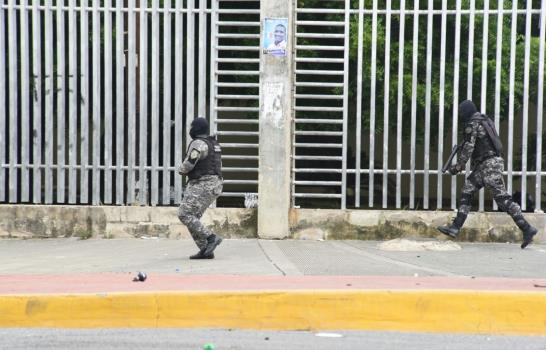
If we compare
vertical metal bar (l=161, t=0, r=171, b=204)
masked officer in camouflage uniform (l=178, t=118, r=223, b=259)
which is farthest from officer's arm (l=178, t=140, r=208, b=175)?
vertical metal bar (l=161, t=0, r=171, b=204)

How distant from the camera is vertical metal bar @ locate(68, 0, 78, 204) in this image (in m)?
10.7

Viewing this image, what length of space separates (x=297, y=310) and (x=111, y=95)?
518 centimetres

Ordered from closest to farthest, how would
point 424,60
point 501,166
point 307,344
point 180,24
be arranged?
point 307,344 → point 501,166 → point 180,24 → point 424,60

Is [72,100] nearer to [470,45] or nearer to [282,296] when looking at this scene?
[470,45]

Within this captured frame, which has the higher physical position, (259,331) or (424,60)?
(424,60)

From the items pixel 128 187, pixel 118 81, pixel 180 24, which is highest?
pixel 180 24

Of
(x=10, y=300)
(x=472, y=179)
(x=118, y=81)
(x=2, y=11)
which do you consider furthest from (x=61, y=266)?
(x=472, y=179)

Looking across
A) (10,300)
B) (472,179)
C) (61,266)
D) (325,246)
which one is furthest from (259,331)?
(472,179)

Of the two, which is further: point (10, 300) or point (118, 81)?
point (118, 81)

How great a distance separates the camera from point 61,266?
8594 millimetres

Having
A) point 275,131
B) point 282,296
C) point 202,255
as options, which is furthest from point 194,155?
point 282,296

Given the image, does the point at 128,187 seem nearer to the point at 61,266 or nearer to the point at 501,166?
the point at 61,266

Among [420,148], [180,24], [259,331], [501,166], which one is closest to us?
[259,331]

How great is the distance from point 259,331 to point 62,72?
559 cm
